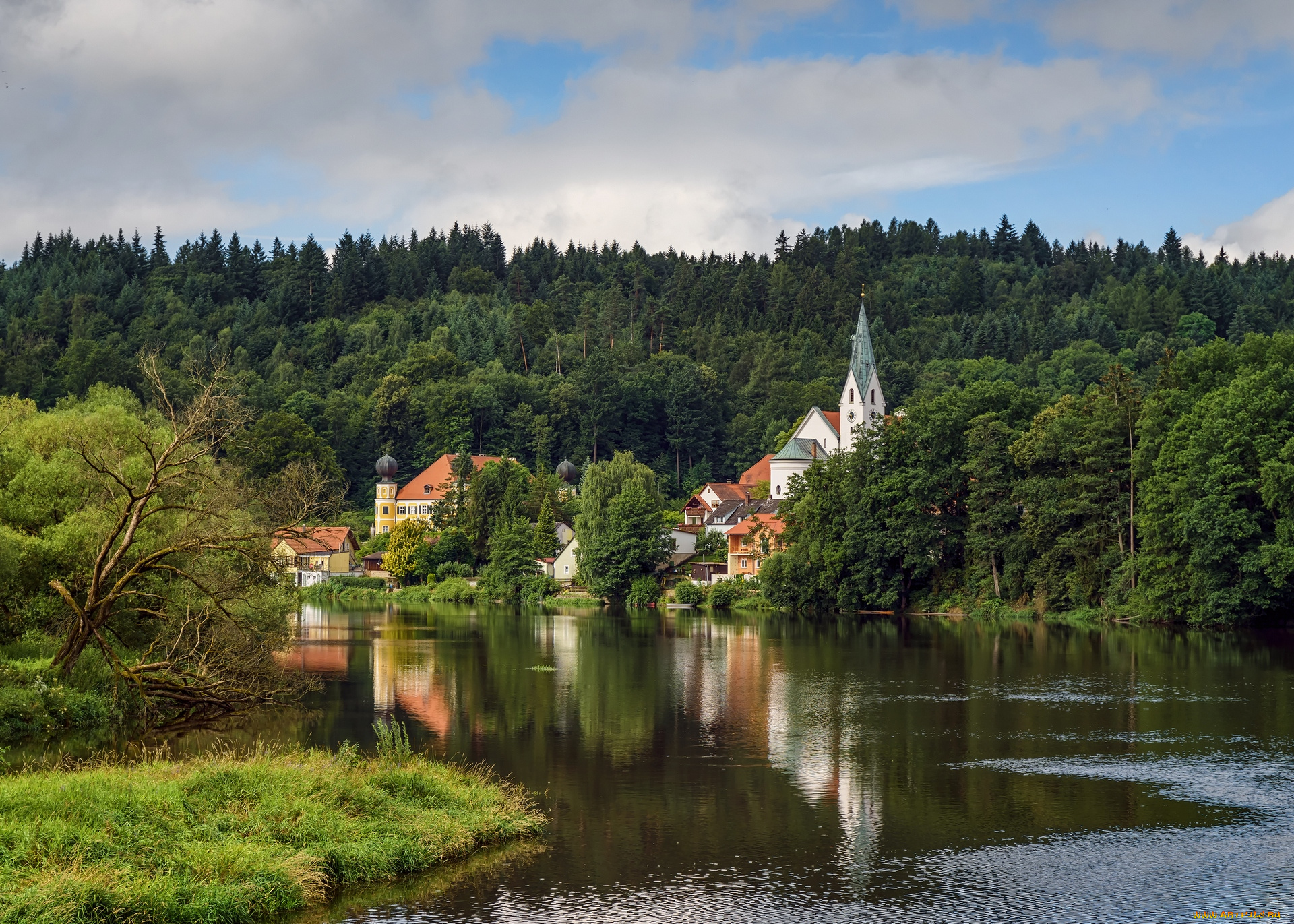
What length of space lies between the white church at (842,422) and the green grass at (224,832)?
9244 cm

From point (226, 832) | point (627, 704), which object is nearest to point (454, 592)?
point (627, 704)

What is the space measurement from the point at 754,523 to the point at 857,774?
6406 centimetres

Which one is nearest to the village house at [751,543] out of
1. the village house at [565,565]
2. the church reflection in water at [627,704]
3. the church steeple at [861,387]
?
the village house at [565,565]

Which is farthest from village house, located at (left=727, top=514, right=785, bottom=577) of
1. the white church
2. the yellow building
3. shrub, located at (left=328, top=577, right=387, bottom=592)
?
the yellow building

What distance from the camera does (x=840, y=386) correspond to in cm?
15062

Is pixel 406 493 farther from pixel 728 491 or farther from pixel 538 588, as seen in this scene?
pixel 538 588

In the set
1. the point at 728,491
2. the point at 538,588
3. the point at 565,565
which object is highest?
the point at 728,491

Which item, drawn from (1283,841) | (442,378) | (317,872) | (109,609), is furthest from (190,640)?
(442,378)

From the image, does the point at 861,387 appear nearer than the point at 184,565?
No

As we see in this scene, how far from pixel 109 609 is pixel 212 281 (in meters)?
163

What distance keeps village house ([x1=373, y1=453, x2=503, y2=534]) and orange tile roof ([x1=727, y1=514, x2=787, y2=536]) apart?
43.2 metres

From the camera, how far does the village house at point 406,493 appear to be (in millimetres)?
131375

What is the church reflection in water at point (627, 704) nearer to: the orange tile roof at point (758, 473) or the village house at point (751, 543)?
the village house at point (751, 543)

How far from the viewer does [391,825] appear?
20.2 metres
